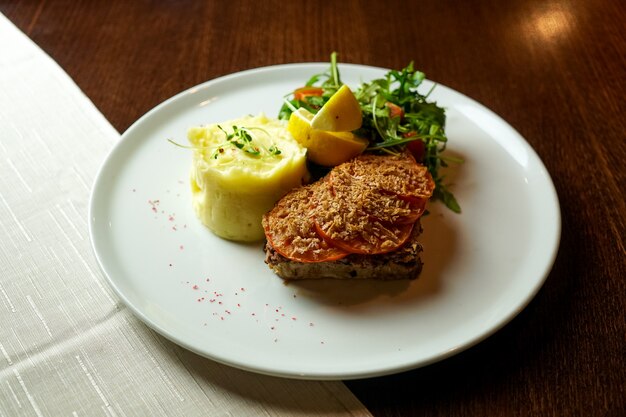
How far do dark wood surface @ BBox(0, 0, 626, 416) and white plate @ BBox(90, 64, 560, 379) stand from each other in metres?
0.12

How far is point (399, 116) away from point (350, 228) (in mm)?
844

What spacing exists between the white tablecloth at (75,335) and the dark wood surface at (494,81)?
27 cm

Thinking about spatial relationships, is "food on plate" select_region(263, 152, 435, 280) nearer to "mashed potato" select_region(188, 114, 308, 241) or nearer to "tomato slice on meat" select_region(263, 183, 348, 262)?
"tomato slice on meat" select_region(263, 183, 348, 262)

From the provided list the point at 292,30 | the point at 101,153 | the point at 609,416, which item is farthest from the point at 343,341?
the point at 292,30

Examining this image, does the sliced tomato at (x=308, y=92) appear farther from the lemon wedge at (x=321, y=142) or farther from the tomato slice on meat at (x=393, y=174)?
the tomato slice on meat at (x=393, y=174)

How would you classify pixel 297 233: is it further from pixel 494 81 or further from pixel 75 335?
pixel 494 81

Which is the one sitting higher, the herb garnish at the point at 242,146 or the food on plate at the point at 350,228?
the herb garnish at the point at 242,146

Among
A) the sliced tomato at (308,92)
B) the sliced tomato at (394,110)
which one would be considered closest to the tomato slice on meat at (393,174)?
the sliced tomato at (394,110)

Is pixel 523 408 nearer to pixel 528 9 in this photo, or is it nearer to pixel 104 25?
pixel 528 9

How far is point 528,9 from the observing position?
416 cm

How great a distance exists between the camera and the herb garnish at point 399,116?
2713 mm

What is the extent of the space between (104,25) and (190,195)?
1.89 meters

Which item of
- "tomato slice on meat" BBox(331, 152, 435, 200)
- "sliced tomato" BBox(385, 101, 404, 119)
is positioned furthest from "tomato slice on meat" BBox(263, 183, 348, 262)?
"sliced tomato" BBox(385, 101, 404, 119)

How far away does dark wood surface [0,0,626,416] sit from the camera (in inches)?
78.5
